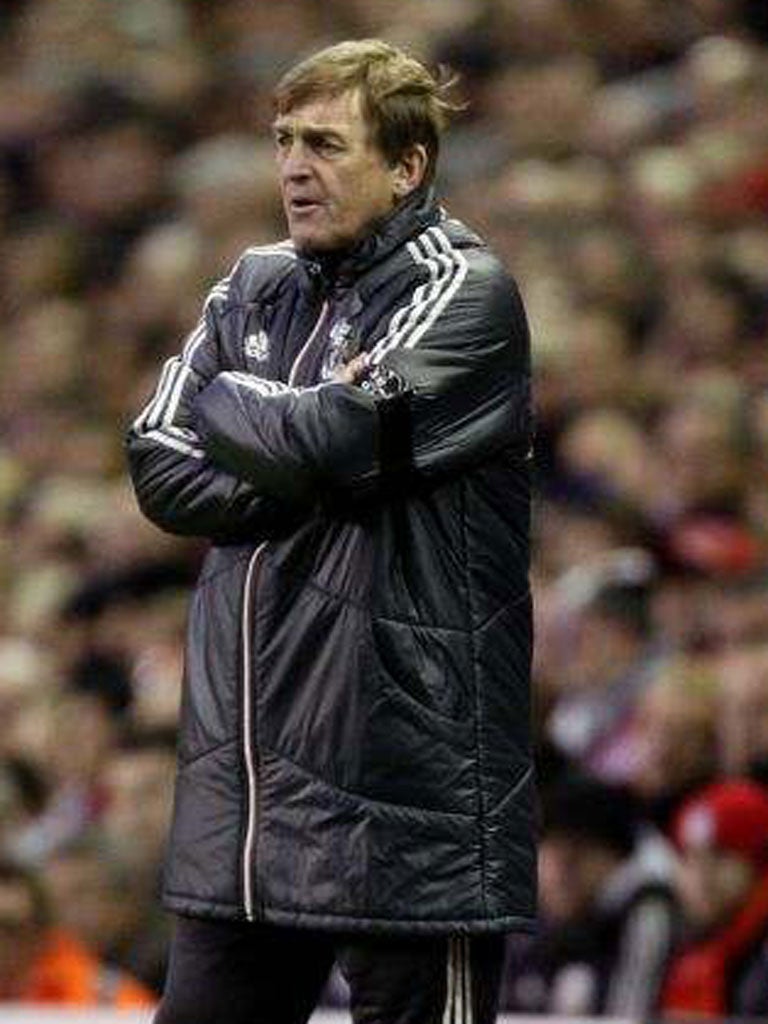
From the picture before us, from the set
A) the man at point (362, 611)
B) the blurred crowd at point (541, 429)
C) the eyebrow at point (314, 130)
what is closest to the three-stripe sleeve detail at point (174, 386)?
the man at point (362, 611)

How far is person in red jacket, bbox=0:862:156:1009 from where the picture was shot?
496cm

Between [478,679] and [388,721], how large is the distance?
0.09 m

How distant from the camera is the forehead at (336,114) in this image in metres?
2.80

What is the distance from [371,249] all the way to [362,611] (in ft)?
1.16

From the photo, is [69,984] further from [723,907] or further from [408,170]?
[408,170]

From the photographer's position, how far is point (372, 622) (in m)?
2.73

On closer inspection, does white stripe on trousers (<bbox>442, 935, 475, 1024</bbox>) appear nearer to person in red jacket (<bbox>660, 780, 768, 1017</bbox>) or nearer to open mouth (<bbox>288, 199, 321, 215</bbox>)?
open mouth (<bbox>288, 199, 321, 215</bbox>)

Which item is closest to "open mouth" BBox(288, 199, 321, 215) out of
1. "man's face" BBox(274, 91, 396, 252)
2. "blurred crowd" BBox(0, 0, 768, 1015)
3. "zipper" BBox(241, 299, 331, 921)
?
"man's face" BBox(274, 91, 396, 252)

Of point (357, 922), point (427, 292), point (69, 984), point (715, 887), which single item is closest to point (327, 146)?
point (427, 292)

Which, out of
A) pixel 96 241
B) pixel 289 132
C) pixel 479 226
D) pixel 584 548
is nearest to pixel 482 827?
pixel 289 132

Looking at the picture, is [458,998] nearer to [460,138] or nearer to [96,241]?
[460,138]

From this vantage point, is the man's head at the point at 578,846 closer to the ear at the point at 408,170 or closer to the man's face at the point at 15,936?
the man's face at the point at 15,936

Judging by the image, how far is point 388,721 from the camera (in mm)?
2738

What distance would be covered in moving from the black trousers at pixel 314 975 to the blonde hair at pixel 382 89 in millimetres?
740
